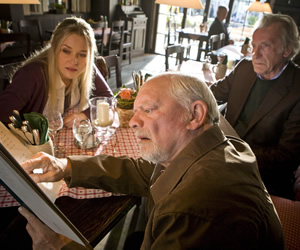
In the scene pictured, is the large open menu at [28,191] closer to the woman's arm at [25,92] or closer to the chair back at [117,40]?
the woman's arm at [25,92]

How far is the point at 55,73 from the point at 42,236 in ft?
3.94

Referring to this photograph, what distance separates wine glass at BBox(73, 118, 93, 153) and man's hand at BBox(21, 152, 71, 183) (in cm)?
26

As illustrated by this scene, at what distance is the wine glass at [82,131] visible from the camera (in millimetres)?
1280

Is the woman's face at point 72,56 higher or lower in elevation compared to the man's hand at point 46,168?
higher

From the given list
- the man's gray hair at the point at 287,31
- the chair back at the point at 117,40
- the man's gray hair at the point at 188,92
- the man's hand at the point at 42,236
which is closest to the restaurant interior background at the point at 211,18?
the chair back at the point at 117,40

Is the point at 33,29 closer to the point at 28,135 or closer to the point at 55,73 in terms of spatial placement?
the point at 55,73

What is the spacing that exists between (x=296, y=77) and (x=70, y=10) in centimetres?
565

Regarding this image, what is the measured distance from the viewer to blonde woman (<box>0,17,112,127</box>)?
1.58 m

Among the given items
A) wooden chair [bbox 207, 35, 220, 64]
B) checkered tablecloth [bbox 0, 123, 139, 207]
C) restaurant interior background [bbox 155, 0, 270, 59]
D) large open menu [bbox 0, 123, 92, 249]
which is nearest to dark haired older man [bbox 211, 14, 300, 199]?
checkered tablecloth [bbox 0, 123, 139, 207]

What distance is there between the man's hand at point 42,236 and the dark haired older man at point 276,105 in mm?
1417

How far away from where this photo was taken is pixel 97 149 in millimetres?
1311

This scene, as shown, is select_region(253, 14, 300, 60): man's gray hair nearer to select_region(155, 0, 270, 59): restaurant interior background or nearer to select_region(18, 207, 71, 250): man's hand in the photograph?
select_region(18, 207, 71, 250): man's hand

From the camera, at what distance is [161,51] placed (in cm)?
816

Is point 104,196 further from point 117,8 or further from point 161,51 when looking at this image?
point 161,51
